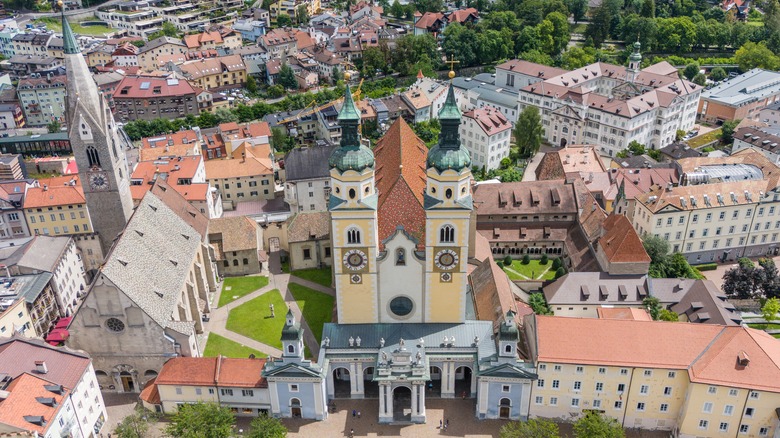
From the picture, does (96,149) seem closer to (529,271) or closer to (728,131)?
(529,271)

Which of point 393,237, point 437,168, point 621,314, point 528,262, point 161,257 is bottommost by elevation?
point 528,262

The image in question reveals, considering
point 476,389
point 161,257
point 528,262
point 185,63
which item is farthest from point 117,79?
point 476,389

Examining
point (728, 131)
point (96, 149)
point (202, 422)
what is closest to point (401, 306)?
point (202, 422)

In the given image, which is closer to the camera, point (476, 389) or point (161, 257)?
point (476, 389)

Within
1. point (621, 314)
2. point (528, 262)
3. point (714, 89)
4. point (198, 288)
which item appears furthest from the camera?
point (714, 89)

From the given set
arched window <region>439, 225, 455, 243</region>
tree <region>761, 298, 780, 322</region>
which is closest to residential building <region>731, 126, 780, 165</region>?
tree <region>761, 298, 780, 322</region>

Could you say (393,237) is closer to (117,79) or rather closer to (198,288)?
(198,288)

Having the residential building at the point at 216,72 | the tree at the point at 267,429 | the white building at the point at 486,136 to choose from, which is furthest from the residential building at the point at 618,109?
the tree at the point at 267,429
